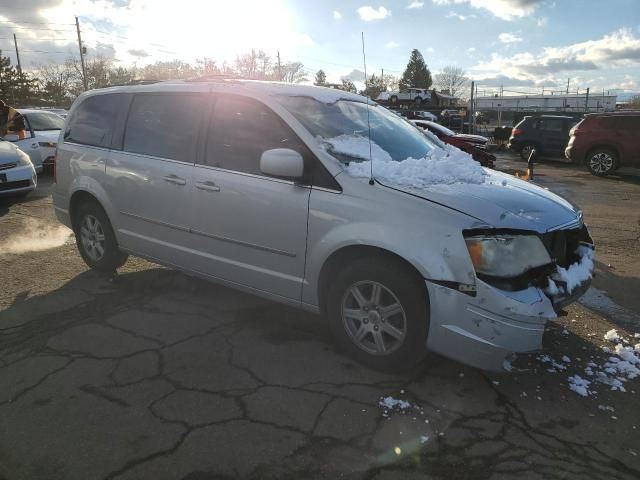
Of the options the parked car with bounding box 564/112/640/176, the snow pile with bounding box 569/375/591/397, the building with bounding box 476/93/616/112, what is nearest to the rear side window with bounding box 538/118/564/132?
the parked car with bounding box 564/112/640/176

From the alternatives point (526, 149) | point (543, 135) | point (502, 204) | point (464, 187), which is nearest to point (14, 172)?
point (464, 187)

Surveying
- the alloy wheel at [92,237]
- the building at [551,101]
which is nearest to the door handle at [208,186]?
the alloy wheel at [92,237]

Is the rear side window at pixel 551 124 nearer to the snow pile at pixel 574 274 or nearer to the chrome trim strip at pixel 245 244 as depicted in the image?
the snow pile at pixel 574 274

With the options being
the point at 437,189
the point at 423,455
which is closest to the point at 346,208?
the point at 437,189

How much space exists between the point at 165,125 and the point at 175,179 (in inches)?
22.2

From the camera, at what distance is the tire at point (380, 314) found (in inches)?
117

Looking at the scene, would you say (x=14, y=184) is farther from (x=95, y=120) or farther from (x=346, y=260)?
(x=346, y=260)

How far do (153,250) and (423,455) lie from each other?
9.64 ft

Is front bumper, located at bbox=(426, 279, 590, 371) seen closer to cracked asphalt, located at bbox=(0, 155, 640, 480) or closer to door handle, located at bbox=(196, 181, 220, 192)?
cracked asphalt, located at bbox=(0, 155, 640, 480)

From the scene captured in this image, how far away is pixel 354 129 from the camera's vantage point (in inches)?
149

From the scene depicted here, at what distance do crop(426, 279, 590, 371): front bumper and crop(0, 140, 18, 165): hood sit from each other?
8160 millimetres

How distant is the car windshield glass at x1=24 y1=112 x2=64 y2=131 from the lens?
12.4m

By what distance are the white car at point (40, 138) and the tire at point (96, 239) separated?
541cm

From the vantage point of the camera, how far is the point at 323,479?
7.61ft
